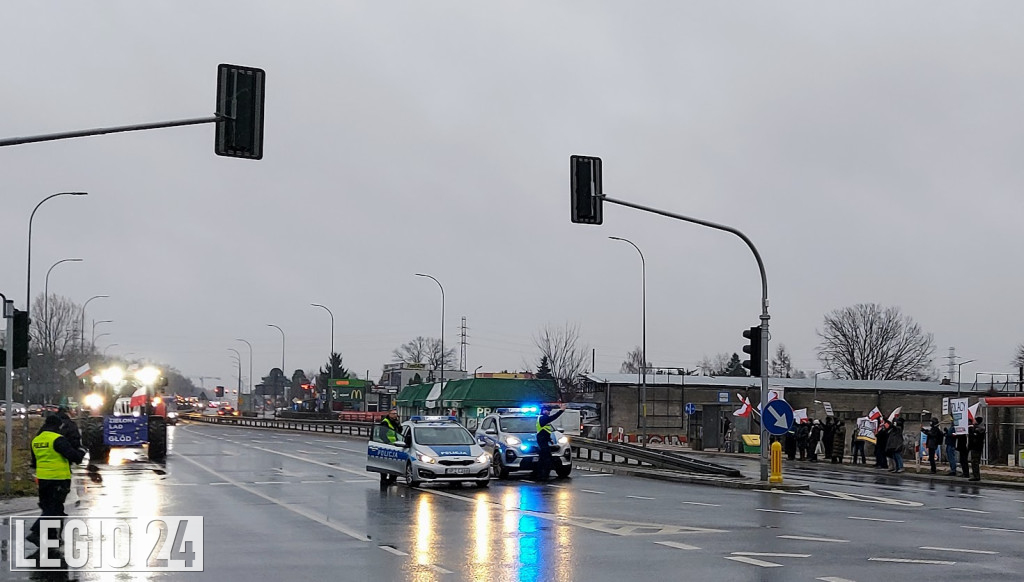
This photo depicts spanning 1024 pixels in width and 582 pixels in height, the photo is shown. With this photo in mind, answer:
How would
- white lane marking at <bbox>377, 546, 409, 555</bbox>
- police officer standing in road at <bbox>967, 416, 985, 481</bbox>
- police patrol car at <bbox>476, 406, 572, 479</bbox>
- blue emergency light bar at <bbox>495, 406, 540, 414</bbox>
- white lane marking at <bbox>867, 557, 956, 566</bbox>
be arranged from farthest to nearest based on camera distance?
1. blue emergency light bar at <bbox>495, 406, 540, 414</bbox>
2. police officer standing in road at <bbox>967, 416, 985, 481</bbox>
3. police patrol car at <bbox>476, 406, 572, 479</bbox>
4. white lane marking at <bbox>377, 546, 409, 555</bbox>
5. white lane marking at <bbox>867, 557, 956, 566</bbox>

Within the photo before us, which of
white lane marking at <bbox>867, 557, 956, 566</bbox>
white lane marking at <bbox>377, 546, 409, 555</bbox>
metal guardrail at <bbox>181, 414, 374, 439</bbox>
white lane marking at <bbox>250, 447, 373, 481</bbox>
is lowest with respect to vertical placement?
metal guardrail at <bbox>181, 414, 374, 439</bbox>

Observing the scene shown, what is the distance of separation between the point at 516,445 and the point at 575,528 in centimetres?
1186

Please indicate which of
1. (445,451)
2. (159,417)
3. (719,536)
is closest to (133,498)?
(445,451)

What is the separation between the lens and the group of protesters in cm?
3071

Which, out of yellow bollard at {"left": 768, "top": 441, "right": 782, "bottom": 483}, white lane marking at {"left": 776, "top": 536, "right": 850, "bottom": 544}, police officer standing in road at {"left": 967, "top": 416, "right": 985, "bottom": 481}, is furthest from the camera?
police officer standing in road at {"left": 967, "top": 416, "right": 985, "bottom": 481}

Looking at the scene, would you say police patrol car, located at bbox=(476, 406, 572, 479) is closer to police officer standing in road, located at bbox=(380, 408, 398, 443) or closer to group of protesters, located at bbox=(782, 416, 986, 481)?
police officer standing in road, located at bbox=(380, 408, 398, 443)

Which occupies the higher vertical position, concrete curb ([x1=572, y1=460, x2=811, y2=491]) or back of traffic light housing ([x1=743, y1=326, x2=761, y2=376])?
back of traffic light housing ([x1=743, y1=326, x2=761, y2=376])

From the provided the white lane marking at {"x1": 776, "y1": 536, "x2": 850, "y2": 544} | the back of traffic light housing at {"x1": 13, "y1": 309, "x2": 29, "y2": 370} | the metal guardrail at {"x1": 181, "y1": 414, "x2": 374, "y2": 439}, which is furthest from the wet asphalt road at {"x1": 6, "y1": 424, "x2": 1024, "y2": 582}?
the metal guardrail at {"x1": 181, "y1": 414, "x2": 374, "y2": 439}

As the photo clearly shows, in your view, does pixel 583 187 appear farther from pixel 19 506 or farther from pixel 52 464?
pixel 19 506

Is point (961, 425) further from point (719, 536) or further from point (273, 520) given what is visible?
point (273, 520)

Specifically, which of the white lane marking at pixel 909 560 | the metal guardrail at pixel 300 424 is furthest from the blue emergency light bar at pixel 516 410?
the metal guardrail at pixel 300 424

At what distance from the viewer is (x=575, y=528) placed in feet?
54.5

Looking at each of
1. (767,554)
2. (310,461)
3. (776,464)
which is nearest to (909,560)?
(767,554)

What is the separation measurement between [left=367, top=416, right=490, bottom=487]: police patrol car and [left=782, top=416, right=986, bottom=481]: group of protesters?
872cm
